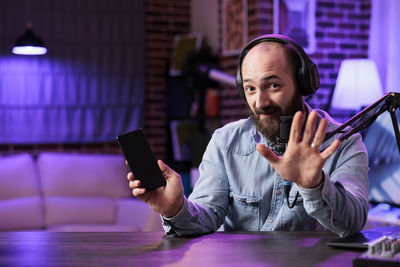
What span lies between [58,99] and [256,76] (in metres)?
4.15

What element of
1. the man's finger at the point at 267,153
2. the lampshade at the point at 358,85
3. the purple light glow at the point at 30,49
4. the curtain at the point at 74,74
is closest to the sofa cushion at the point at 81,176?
the purple light glow at the point at 30,49

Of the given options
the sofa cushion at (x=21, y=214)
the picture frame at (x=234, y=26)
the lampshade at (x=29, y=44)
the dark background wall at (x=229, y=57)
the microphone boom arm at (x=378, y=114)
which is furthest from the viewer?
the picture frame at (x=234, y=26)

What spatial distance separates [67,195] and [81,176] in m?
0.18

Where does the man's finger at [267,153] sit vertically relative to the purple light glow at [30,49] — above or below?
below

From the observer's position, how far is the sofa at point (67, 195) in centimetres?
416

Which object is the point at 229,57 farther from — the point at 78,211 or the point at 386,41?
the point at 78,211

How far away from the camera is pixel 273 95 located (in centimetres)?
176

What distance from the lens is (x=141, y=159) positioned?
1455 millimetres

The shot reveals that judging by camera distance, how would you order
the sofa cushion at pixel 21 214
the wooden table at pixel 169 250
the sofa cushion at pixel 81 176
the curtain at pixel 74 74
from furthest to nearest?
1. the curtain at pixel 74 74
2. the sofa cushion at pixel 81 176
3. the sofa cushion at pixel 21 214
4. the wooden table at pixel 169 250

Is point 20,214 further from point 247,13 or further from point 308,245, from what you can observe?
point 308,245

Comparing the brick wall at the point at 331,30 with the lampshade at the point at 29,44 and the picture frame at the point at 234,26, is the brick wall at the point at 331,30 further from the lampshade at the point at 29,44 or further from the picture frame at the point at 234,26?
the lampshade at the point at 29,44

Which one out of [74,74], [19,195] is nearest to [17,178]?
[19,195]

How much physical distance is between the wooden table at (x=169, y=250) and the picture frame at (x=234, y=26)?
3519mm

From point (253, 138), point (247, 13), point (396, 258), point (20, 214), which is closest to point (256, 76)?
point (253, 138)
